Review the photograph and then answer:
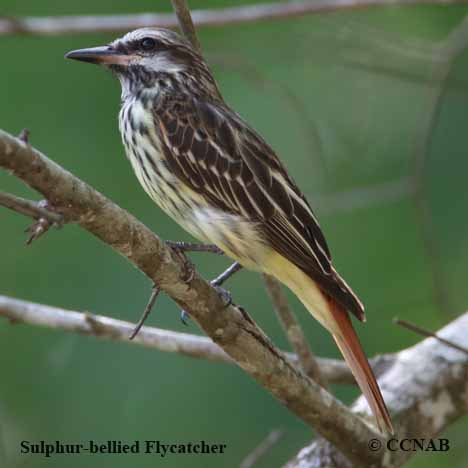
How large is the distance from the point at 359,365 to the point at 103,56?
180 cm

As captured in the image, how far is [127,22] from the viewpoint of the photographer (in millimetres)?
4969

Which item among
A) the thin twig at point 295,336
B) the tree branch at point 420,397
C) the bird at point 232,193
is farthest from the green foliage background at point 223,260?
the thin twig at point 295,336

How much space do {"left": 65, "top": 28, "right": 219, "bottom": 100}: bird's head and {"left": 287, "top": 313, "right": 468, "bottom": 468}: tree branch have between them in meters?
1.50

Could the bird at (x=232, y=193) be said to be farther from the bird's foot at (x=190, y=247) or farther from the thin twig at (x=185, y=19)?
the thin twig at (x=185, y=19)

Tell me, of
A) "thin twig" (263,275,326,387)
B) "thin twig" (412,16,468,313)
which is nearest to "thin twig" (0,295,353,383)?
"thin twig" (263,275,326,387)

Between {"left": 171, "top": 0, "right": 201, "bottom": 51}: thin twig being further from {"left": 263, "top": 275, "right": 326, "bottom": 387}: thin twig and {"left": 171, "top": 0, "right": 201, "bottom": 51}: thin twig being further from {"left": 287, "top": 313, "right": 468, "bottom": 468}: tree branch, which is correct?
{"left": 287, "top": 313, "right": 468, "bottom": 468}: tree branch

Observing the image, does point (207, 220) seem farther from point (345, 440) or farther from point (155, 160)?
point (345, 440)

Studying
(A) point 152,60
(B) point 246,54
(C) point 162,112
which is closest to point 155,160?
(C) point 162,112

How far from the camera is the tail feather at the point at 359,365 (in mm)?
3551

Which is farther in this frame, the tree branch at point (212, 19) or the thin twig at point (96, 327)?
the tree branch at point (212, 19)

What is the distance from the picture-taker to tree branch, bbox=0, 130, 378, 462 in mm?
2658

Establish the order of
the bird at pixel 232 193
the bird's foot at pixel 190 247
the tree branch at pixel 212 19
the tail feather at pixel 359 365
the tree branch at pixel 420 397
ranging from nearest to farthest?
1. the bird's foot at pixel 190 247
2. the tail feather at pixel 359 365
3. the tree branch at pixel 420 397
4. the bird at pixel 232 193
5. the tree branch at pixel 212 19

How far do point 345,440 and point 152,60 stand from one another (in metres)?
1.89

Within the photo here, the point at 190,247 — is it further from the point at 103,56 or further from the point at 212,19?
the point at 212,19
